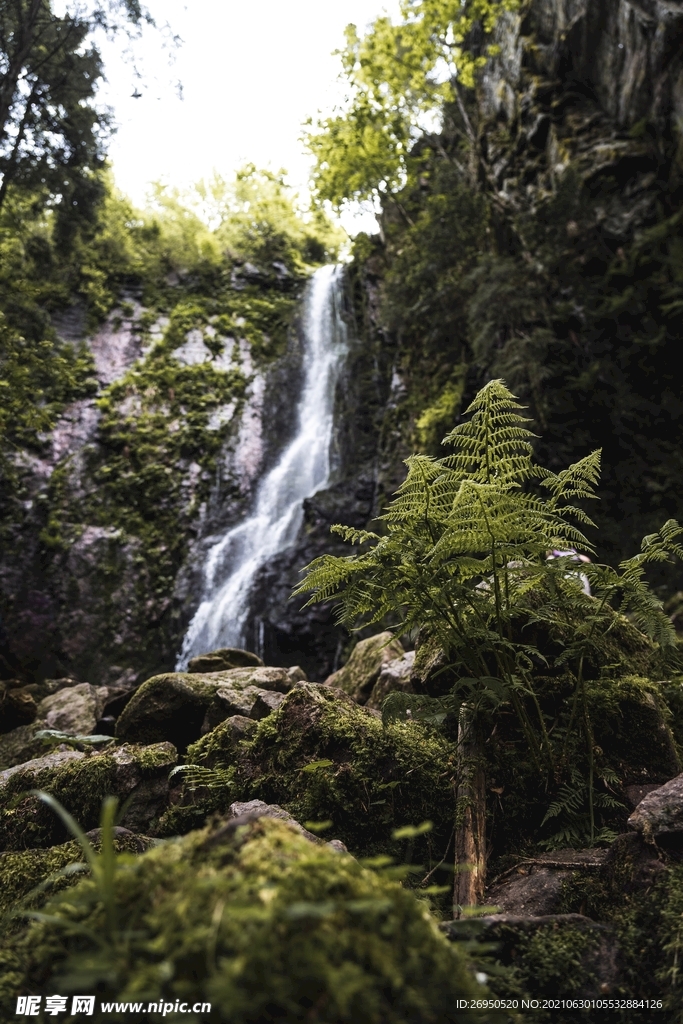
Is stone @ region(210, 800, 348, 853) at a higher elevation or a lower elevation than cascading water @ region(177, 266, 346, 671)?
lower

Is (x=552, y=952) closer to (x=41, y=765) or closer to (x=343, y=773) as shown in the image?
(x=343, y=773)

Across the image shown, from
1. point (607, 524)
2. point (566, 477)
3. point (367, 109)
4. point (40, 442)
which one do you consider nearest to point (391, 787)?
point (566, 477)

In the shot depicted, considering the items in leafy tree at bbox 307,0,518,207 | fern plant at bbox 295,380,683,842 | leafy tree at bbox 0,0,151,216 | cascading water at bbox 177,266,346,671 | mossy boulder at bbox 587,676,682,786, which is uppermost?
leafy tree at bbox 307,0,518,207

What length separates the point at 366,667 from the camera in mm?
4867

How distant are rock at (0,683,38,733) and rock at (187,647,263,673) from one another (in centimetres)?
150

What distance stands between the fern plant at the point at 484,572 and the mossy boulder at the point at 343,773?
0.32 metres

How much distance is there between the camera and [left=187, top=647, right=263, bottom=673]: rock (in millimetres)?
5605

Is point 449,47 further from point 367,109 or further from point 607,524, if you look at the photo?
point 607,524

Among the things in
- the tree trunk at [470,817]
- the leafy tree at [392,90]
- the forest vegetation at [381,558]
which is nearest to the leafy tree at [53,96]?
the forest vegetation at [381,558]

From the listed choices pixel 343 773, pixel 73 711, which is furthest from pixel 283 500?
pixel 343 773

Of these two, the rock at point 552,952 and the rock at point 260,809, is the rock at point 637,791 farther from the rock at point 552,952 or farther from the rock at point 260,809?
the rock at point 260,809

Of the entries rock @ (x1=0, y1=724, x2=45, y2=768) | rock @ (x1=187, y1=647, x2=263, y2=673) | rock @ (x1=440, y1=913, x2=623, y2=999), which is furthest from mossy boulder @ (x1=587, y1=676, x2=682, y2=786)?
rock @ (x1=0, y1=724, x2=45, y2=768)

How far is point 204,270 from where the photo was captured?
20000 mm

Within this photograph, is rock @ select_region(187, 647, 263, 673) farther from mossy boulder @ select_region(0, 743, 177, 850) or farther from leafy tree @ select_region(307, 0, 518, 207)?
leafy tree @ select_region(307, 0, 518, 207)
